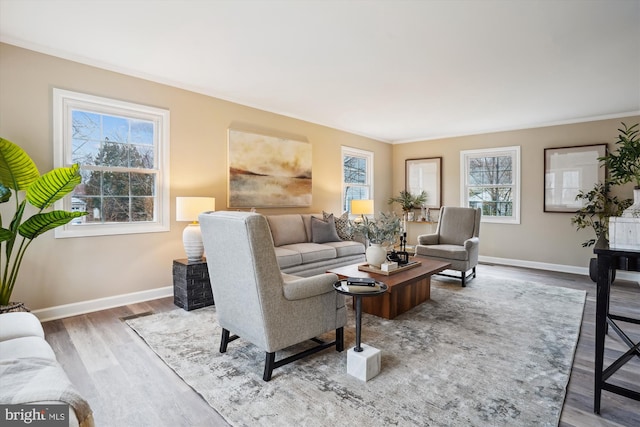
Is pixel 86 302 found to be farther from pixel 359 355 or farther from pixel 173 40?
pixel 359 355

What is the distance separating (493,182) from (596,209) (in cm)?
162

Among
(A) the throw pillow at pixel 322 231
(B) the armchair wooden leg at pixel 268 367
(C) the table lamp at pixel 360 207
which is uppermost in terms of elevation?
(C) the table lamp at pixel 360 207

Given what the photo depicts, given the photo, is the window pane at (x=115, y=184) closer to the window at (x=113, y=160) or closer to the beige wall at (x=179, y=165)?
the window at (x=113, y=160)

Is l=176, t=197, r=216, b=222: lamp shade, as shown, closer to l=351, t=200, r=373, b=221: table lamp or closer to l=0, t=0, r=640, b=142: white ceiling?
l=0, t=0, r=640, b=142: white ceiling

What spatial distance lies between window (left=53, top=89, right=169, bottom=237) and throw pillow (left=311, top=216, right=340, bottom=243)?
6.63ft

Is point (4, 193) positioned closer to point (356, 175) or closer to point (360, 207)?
point (360, 207)

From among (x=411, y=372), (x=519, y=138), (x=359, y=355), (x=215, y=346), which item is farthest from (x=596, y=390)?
(x=519, y=138)

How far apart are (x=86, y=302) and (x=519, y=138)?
6937 mm

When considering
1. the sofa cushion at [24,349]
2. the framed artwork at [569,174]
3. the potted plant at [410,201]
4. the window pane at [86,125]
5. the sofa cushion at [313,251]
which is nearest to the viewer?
the sofa cushion at [24,349]

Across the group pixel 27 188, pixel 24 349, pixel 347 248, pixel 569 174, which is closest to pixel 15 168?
pixel 27 188

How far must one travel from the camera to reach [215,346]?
2.61 metres

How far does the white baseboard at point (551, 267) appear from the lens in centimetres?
486

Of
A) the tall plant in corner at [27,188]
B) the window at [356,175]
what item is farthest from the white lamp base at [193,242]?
the window at [356,175]

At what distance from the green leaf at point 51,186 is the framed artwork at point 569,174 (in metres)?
6.66
